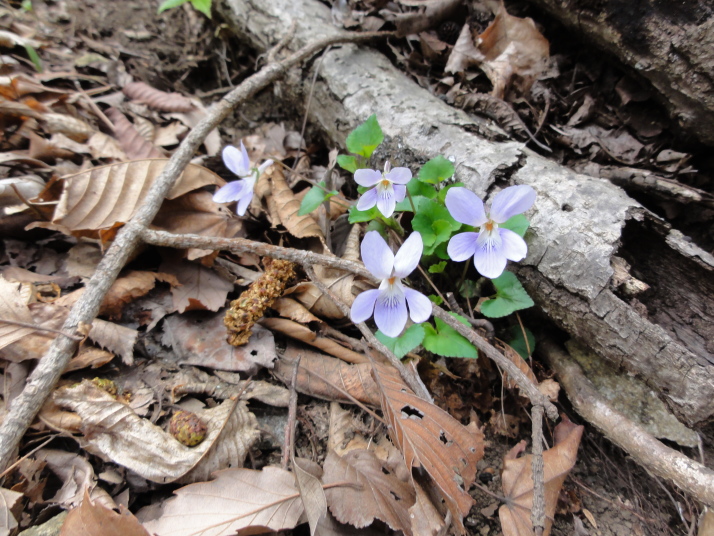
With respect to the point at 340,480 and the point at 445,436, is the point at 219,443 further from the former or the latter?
the point at 445,436

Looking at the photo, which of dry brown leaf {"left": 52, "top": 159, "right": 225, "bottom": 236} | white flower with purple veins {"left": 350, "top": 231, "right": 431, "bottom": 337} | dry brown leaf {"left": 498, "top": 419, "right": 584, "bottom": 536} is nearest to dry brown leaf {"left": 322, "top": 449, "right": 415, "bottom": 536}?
dry brown leaf {"left": 498, "top": 419, "right": 584, "bottom": 536}

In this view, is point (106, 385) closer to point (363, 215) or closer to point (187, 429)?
point (187, 429)

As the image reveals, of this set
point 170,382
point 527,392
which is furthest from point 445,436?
point 170,382

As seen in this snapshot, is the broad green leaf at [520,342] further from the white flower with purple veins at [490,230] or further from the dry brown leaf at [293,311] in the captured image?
the dry brown leaf at [293,311]

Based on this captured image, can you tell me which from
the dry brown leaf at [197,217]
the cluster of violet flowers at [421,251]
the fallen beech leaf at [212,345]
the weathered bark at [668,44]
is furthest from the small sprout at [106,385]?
the weathered bark at [668,44]

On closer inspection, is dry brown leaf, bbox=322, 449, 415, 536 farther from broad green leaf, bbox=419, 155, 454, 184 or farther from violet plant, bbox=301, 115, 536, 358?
broad green leaf, bbox=419, 155, 454, 184

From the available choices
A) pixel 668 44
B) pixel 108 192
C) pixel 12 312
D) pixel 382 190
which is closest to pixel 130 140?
pixel 108 192
